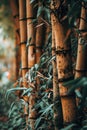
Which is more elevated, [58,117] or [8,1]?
[8,1]

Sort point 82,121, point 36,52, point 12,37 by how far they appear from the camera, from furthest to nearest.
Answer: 1. point 12,37
2. point 36,52
3. point 82,121

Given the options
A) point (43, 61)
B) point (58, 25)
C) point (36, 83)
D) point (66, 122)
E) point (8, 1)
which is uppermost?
point (8, 1)

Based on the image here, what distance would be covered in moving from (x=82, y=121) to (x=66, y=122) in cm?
8

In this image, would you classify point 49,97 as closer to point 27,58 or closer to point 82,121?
point 82,121

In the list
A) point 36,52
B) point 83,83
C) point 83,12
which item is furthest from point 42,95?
point 83,83

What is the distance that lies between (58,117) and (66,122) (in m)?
0.11

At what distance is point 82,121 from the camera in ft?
4.99

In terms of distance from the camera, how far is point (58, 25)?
5.19ft

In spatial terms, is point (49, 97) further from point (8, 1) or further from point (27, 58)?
point (8, 1)

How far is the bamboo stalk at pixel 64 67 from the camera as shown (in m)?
1.54

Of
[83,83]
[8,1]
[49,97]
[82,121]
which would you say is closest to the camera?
[83,83]

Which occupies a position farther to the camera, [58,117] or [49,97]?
[49,97]

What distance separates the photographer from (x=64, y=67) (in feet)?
5.11

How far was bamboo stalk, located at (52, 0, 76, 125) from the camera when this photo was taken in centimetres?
154
